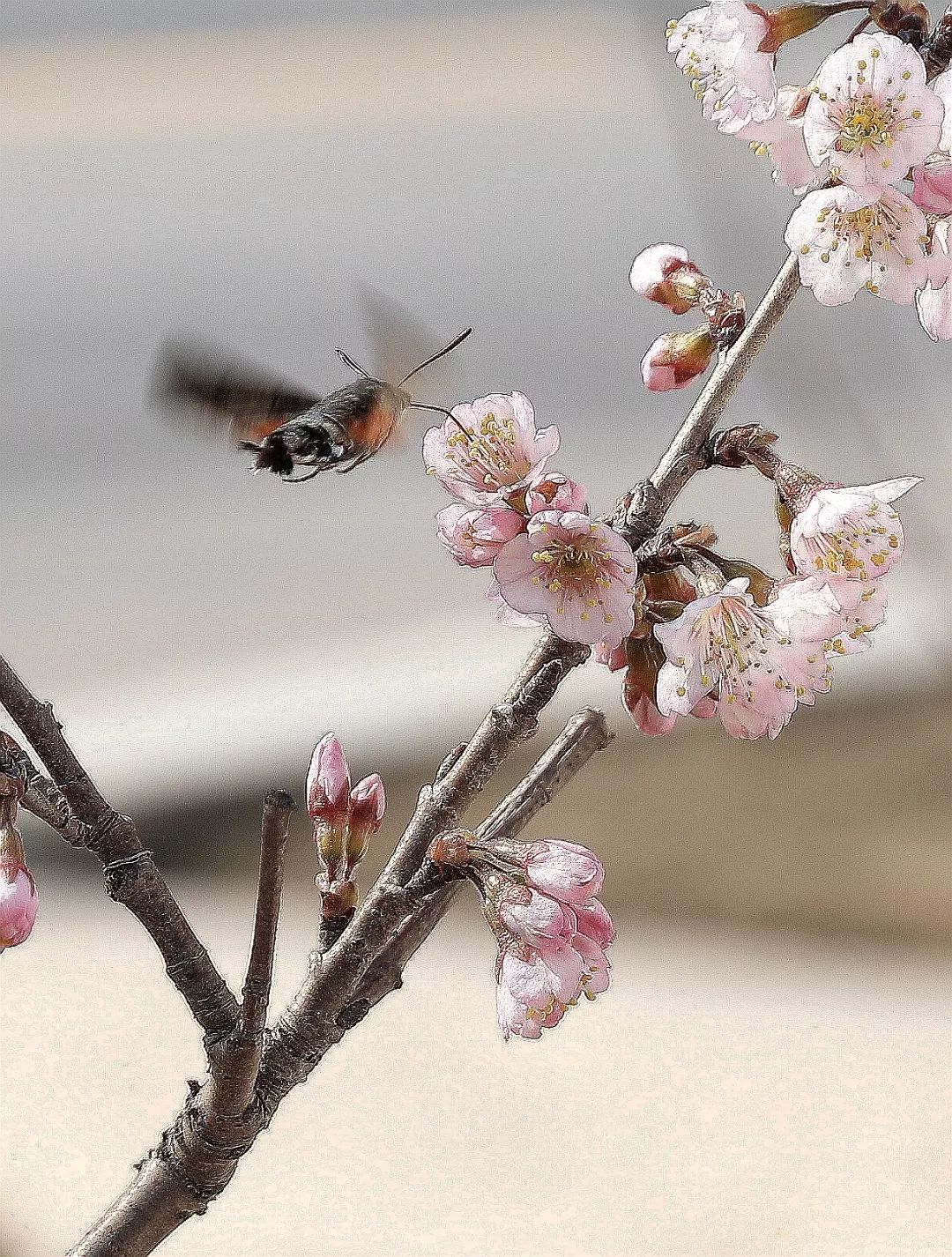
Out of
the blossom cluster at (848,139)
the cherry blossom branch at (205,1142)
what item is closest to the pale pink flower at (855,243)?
the blossom cluster at (848,139)

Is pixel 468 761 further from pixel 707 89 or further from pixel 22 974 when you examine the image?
pixel 22 974

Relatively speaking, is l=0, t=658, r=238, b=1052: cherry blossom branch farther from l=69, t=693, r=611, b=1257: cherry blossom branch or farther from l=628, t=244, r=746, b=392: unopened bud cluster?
l=628, t=244, r=746, b=392: unopened bud cluster

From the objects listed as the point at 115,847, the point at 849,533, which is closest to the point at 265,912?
the point at 115,847

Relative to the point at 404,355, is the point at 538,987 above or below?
below

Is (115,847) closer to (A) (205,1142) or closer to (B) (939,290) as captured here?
(A) (205,1142)

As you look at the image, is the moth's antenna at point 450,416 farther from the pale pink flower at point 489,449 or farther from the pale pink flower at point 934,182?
the pale pink flower at point 934,182

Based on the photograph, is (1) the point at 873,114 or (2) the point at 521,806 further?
(2) the point at 521,806
